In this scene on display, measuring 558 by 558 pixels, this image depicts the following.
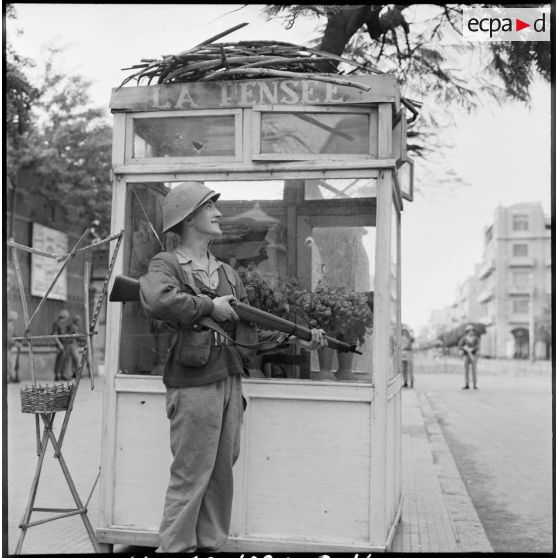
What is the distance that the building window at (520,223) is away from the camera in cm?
9050

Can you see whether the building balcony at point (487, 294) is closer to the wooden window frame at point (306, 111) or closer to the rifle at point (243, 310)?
the wooden window frame at point (306, 111)

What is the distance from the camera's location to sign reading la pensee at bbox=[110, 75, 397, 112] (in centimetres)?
425

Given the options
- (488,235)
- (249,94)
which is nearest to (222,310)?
(249,94)

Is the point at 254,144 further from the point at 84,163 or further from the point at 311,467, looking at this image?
the point at 84,163

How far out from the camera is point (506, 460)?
8.68m

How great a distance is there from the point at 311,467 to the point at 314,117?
6.54ft

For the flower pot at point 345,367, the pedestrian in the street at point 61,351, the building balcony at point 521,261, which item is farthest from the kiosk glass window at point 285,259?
the building balcony at point 521,261

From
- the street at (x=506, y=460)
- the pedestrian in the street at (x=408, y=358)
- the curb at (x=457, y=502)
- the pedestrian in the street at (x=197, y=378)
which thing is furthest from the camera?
the pedestrian in the street at (x=408, y=358)

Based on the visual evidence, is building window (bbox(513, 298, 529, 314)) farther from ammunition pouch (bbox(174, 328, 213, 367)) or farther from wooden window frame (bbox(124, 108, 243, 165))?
ammunition pouch (bbox(174, 328, 213, 367))

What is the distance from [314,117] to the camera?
4332 mm

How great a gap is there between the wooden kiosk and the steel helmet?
0.41m

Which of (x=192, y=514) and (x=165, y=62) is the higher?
(x=165, y=62)

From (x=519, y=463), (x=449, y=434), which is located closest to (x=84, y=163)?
(x=449, y=434)

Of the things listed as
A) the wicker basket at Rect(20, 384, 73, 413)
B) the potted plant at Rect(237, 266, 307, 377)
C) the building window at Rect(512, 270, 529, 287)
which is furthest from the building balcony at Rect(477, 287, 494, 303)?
the wicker basket at Rect(20, 384, 73, 413)
